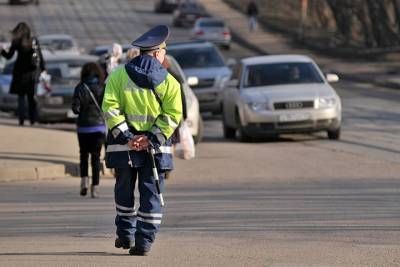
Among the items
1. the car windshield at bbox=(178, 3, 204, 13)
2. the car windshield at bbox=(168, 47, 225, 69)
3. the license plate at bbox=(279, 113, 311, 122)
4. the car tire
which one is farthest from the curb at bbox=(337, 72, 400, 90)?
the car windshield at bbox=(178, 3, 204, 13)

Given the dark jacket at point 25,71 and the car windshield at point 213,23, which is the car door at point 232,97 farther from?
the car windshield at point 213,23

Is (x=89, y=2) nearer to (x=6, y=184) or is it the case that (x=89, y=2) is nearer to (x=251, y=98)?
(x=251, y=98)

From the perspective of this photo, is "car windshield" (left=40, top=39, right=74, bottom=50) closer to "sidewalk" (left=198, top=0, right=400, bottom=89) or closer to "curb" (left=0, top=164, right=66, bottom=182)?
"sidewalk" (left=198, top=0, right=400, bottom=89)

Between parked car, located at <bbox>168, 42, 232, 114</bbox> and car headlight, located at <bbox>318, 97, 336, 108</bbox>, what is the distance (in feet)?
20.7

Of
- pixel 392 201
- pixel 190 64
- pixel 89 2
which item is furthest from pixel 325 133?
pixel 89 2

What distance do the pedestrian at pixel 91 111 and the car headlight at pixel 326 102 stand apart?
7.47 meters

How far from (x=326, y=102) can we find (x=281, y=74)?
165 centimetres

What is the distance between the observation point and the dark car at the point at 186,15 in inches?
2835

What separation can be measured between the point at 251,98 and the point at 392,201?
29.9ft

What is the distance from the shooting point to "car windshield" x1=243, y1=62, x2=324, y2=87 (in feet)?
74.7

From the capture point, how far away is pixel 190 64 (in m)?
28.8

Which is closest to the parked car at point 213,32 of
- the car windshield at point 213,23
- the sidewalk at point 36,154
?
the car windshield at point 213,23

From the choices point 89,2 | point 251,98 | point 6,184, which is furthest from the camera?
point 89,2

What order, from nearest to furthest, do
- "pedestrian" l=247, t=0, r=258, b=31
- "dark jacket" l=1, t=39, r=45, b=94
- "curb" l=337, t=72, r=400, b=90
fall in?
"dark jacket" l=1, t=39, r=45, b=94 < "curb" l=337, t=72, r=400, b=90 < "pedestrian" l=247, t=0, r=258, b=31
